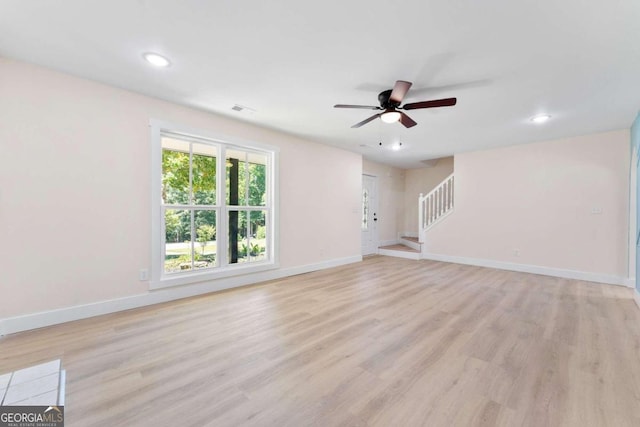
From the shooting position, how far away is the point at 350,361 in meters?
2.07

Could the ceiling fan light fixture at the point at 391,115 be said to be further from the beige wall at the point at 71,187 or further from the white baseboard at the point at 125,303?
the white baseboard at the point at 125,303

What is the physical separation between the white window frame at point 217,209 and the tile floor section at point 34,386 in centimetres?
143

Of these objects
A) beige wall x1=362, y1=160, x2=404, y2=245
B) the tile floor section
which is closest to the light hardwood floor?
the tile floor section

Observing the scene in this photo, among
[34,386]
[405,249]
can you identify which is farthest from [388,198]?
[34,386]

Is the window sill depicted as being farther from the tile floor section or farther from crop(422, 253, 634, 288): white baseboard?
crop(422, 253, 634, 288): white baseboard

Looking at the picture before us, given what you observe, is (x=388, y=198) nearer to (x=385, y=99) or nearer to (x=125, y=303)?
(x=385, y=99)

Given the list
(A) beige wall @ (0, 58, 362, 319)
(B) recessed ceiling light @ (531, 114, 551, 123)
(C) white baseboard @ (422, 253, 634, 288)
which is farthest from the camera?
(C) white baseboard @ (422, 253, 634, 288)

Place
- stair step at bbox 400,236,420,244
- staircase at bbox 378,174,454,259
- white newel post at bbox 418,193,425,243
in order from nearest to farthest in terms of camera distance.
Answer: staircase at bbox 378,174,454,259 < white newel post at bbox 418,193,425,243 < stair step at bbox 400,236,420,244

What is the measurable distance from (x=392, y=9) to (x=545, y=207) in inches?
206

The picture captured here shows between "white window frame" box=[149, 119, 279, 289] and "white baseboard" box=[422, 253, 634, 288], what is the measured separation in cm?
426

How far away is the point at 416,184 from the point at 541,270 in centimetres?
400

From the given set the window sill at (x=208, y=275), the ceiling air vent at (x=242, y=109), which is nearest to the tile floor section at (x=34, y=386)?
the window sill at (x=208, y=275)

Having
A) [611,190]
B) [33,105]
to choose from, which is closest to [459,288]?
[611,190]

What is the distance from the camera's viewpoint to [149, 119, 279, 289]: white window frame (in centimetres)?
333
